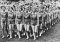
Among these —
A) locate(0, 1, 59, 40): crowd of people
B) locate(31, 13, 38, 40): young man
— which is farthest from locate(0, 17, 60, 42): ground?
locate(31, 13, 38, 40): young man

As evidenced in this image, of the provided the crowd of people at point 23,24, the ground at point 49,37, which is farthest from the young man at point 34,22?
the ground at point 49,37

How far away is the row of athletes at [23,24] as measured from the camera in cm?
432

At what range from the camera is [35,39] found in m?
4.44

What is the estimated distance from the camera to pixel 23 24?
437cm

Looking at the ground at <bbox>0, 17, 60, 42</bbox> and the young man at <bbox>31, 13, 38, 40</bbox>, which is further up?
the young man at <bbox>31, 13, 38, 40</bbox>

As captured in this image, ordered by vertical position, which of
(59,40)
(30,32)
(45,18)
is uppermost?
(45,18)

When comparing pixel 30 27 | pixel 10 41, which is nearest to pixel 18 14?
pixel 30 27

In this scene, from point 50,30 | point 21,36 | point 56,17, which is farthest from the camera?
point 56,17

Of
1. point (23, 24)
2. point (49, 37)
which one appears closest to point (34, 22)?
point (23, 24)

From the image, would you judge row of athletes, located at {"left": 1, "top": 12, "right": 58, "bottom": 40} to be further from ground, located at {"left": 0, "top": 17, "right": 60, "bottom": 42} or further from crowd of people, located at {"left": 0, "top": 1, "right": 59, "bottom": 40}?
ground, located at {"left": 0, "top": 17, "right": 60, "bottom": 42}

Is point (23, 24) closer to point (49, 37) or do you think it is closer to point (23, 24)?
point (23, 24)

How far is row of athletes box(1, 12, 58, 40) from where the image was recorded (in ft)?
14.2

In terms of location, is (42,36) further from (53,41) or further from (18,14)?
(18,14)

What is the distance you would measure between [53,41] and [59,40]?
9.5 inches
